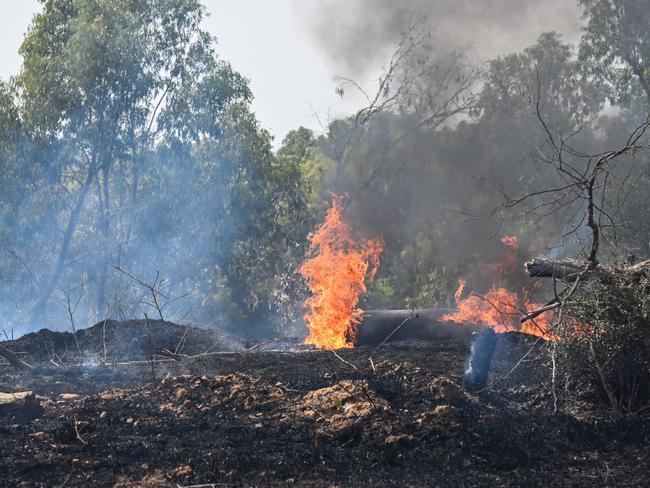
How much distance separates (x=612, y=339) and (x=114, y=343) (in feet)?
30.7

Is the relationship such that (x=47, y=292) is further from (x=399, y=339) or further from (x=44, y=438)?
(x=44, y=438)

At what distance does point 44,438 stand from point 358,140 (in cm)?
2530

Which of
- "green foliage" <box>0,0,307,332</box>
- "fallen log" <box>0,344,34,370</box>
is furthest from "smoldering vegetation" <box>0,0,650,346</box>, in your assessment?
"fallen log" <box>0,344,34,370</box>

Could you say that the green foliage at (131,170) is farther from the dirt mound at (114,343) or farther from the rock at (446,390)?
the rock at (446,390)

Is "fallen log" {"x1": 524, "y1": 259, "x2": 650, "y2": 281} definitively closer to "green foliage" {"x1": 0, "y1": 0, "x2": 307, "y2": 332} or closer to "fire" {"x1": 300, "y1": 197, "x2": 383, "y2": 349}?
"fire" {"x1": 300, "y1": 197, "x2": 383, "y2": 349}

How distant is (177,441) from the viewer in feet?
22.0

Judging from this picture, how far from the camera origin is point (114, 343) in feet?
45.1

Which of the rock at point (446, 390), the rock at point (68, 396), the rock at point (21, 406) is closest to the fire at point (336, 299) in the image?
the rock at point (68, 396)

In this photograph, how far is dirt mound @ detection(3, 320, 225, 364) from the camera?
13062 mm

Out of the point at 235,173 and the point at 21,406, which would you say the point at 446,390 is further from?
the point at 235,173

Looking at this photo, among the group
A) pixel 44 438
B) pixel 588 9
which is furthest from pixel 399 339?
pixel 588 9

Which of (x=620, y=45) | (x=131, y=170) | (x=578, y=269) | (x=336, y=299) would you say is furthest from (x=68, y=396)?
(x=620, y=45)

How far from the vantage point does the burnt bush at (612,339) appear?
24.2 ft

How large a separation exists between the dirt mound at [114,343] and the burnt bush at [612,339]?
7.10 metres
